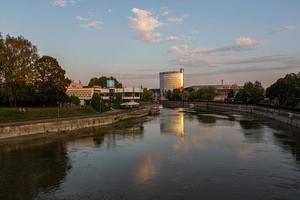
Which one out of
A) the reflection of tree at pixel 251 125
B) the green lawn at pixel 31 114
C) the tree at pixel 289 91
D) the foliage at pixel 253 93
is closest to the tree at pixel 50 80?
the green lawn at pixel 31 114

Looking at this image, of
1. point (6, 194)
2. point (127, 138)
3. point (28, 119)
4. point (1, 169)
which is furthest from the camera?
point (28, 119)

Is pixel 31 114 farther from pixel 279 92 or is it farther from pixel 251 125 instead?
pixel 279 92

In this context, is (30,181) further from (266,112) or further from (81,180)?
(266,112)

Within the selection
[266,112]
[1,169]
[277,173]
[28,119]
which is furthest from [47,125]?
[266,112]

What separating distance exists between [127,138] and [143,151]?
11.5 meters

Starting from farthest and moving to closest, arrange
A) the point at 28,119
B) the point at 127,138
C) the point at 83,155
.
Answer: the point at 28,119, the point at 127,138, the point at 83,155

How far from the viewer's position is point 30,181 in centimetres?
2534

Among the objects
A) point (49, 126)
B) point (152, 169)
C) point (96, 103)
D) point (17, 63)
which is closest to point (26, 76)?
point (17, 63)

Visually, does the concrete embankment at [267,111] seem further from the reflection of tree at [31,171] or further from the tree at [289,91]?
the reflection of tree at [31,171]

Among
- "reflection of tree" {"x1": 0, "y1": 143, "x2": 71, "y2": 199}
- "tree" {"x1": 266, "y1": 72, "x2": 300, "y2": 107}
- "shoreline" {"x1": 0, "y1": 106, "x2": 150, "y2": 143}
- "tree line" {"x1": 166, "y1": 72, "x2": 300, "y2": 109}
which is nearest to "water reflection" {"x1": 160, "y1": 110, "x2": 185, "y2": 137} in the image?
"shoreline" {"x1": 0, "y1": 106, "x2": 150, "y2": 143}

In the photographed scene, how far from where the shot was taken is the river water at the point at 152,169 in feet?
73.8

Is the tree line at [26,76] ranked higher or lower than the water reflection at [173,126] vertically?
higher

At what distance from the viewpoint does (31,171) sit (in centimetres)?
2833

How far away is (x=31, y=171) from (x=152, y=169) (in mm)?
8948
